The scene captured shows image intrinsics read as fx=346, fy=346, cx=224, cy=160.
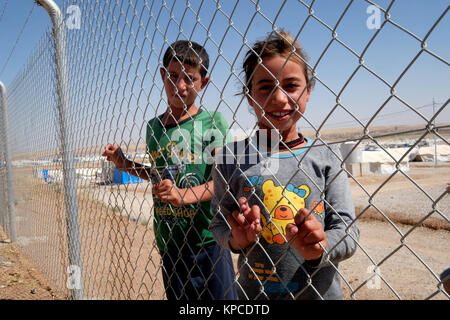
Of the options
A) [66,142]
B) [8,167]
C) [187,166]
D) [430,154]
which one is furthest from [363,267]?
[430,154]

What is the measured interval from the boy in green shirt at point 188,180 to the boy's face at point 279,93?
18.8 inches

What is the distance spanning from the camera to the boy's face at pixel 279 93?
3.82 feet

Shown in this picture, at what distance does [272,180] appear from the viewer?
1.26 m

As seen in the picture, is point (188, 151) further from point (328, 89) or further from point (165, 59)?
point (328, 89)

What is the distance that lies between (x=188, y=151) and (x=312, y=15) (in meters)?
0.99

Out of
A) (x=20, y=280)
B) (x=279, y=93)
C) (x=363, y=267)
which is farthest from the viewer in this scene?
(x=363, y=267)

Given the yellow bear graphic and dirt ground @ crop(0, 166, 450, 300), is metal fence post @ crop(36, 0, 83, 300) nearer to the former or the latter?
dirt ground @ crop(0, 166, 450, 300)

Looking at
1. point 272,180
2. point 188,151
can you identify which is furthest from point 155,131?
point 272,180

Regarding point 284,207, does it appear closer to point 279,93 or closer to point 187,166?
point 279,93

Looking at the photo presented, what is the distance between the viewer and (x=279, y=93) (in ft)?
3.83

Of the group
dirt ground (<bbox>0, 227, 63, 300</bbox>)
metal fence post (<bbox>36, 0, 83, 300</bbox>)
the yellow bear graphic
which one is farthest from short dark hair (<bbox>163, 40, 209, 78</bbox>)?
dirt ground (<bbox>0, 227, 63, 300</bbox>)

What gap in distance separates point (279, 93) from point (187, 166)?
0.78 m

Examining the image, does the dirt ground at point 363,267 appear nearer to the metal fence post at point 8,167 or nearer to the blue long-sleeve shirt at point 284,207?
the metal fence post at point 8,167

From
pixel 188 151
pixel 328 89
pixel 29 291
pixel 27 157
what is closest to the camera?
pixel 328 89
